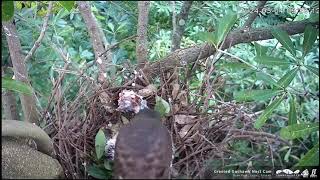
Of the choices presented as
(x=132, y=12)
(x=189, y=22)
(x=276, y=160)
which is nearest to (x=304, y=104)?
(x=189, y=22)

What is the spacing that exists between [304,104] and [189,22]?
0.92 meters

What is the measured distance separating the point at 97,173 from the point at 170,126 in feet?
1.11

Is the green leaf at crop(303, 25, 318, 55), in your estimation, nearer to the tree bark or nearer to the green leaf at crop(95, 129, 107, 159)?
the green leaf at crop(95, 129, 107, 159)

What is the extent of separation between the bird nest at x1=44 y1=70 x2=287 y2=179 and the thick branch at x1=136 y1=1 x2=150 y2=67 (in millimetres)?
208

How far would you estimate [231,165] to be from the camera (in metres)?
1.38

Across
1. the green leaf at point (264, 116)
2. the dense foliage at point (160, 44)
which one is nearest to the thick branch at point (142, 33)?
the dense foliage at point (160, 44)

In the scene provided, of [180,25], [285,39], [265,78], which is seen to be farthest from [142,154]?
[180,25]

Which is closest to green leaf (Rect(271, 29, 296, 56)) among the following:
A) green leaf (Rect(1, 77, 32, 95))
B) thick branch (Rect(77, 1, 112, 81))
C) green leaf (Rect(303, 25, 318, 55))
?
green leaf (Rect(303, 25, 318, 55))

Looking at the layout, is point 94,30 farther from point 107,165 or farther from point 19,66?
point 107,165

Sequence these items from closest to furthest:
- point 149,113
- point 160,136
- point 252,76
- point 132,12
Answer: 1. point 160,136
2. point 149,113
3. point 132,12
4. point 252,76

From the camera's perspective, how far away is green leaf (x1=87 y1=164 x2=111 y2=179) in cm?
145

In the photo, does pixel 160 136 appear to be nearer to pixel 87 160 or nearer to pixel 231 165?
pixel 231 165

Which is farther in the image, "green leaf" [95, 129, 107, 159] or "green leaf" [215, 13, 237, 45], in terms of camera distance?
"green leaf" [215, 13, 237, 45]

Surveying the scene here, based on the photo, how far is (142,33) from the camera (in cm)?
190
